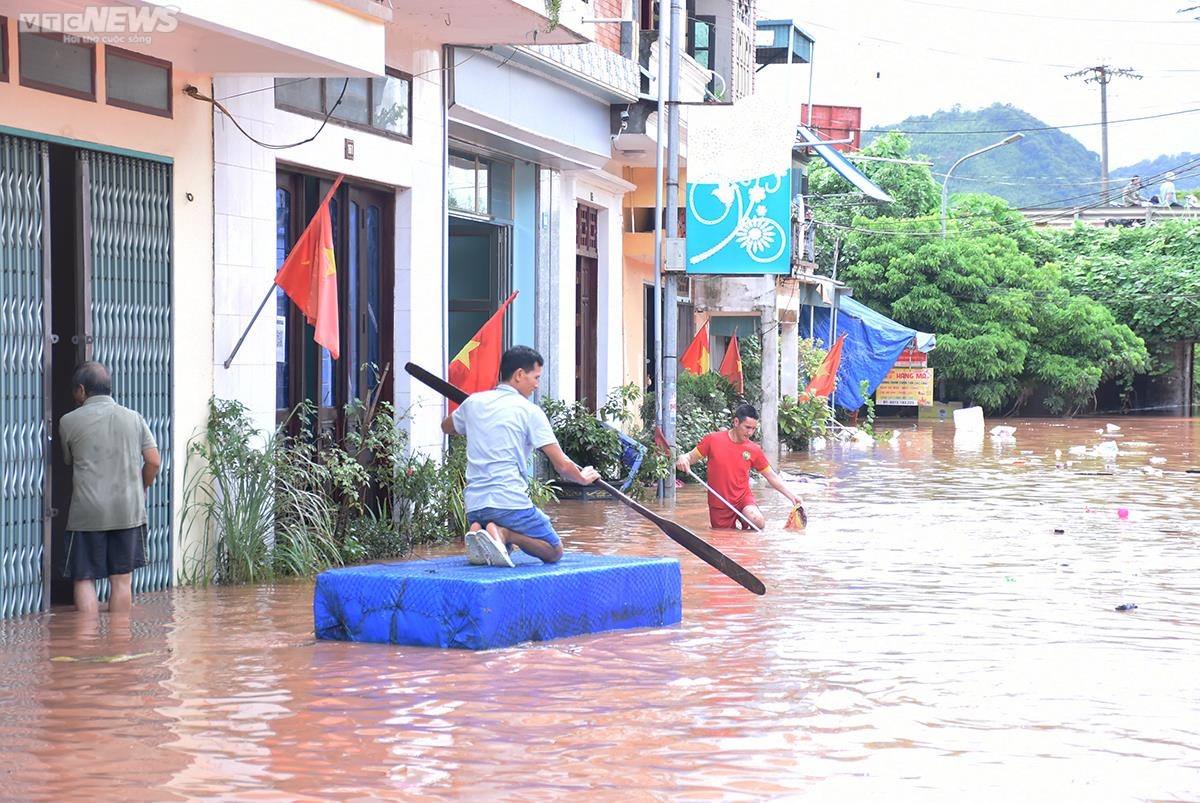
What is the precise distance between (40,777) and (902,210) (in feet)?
147

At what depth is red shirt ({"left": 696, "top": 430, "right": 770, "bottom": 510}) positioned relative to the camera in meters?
15.5

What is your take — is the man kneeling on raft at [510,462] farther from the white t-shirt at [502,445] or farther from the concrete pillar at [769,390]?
the concrete pillar at [769,390]

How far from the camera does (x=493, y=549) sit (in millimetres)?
8938

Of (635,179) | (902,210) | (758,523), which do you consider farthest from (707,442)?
(902,210)

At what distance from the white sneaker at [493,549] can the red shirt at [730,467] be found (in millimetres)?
6622

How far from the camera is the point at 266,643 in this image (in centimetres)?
899

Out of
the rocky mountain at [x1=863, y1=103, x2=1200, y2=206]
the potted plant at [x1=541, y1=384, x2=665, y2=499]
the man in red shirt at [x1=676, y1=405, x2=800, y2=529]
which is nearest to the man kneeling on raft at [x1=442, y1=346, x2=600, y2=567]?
the man in red shirt at [x1=676, y1=405, x2=800, y2=529]

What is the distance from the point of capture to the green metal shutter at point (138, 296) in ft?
33.7

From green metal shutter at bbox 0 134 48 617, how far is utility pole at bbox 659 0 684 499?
9.55m

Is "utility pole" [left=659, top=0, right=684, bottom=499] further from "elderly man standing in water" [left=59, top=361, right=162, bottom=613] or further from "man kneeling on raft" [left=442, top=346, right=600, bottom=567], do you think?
"elderly man standing in water" [left=59, top=361, right=162, bottom=613]

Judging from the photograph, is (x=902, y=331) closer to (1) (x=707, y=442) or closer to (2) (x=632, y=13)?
(2) (x=632, y=13)

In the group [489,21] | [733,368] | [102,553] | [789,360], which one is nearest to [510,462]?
[102,553]

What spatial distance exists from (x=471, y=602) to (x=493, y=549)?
1.54 feet

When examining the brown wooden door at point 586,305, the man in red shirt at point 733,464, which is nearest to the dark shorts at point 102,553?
the man in red shirt at point 733,464
